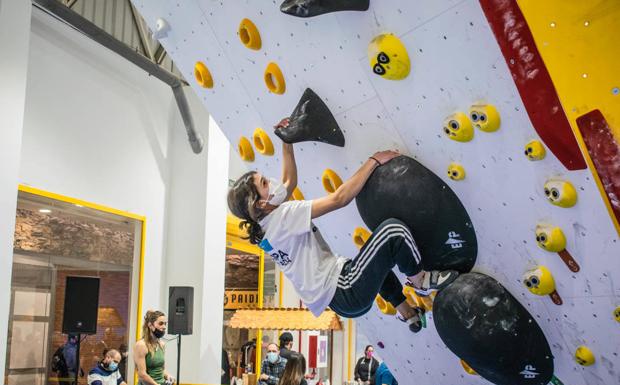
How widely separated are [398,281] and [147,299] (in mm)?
6199

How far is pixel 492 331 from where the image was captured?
2588 millimetres

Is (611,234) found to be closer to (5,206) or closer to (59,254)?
(5,206)

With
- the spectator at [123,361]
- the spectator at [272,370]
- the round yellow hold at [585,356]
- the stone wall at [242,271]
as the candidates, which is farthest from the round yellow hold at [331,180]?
the stone wall at [242,271]

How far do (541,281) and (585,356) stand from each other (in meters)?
0.37

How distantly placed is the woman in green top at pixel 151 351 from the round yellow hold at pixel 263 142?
291 cm

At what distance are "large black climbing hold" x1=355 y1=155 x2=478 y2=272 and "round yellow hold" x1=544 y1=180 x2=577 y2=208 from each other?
431 mm

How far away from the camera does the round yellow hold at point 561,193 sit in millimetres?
2279

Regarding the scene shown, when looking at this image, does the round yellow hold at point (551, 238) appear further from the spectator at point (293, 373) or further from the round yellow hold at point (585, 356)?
the spectator at point (293, 373)

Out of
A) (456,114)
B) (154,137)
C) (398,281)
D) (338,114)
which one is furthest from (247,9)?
(154,137)

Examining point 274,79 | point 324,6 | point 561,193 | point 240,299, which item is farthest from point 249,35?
point 240,299

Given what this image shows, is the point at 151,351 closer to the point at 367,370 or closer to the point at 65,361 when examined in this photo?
the point at 65,361

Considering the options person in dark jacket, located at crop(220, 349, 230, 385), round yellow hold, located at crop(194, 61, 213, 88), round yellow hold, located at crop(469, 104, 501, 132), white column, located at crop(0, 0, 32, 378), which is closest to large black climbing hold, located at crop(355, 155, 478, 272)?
round yellow hold, located at crop(469, 104, 501, 132)

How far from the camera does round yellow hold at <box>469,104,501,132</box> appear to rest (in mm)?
2326

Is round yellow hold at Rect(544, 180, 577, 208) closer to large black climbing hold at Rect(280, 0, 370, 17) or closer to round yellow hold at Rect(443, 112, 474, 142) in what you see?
round yellow hold at Rect(443, 112, 474, 142)
